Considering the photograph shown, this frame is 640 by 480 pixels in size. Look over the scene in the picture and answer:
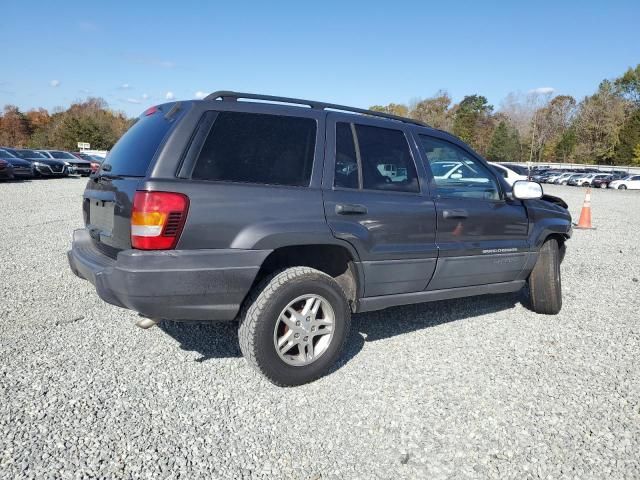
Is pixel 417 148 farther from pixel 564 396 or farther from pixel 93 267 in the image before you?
pixel 93 267

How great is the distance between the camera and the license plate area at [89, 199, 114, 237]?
307 cm

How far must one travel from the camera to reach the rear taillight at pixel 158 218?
268 centimetres

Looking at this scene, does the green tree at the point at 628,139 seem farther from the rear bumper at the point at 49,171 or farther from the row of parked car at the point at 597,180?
the rear bumper at the point at 49,171

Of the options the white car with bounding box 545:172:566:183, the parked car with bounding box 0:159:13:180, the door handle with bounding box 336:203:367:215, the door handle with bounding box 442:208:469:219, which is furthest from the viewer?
the white car with bounding box 545:172:566:183

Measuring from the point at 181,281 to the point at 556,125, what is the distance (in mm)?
92479

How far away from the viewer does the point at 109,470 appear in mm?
2262

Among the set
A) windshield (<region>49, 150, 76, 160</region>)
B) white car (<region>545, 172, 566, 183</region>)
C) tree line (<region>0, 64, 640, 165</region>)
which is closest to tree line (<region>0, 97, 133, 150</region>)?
tree line (<region>0, 64, 640, 165</region>)

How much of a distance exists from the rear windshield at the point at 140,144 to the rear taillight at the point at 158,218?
0.95ft

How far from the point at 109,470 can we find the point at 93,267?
1.29 metres

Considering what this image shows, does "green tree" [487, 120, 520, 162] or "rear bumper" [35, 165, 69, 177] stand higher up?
"green tree" [487, 120, 520, 162]

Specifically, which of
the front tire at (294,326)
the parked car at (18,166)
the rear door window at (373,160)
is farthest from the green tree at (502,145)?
the front tire at (294,326)

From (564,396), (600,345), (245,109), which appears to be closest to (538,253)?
(600,345)

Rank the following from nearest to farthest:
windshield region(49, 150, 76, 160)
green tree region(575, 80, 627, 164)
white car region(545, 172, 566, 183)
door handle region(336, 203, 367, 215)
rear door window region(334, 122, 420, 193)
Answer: door handle region(336, 203, 367, 215), rear door window region(334, 122, 420, 193), windshield region(49, 150, 76, 160), white car region(545, 172, 566, 183), green tree region(575, 80, 627, 164)

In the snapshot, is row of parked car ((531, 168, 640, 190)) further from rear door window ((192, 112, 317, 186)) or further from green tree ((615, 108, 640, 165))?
rear door window ((192, 112, 317, 186))
